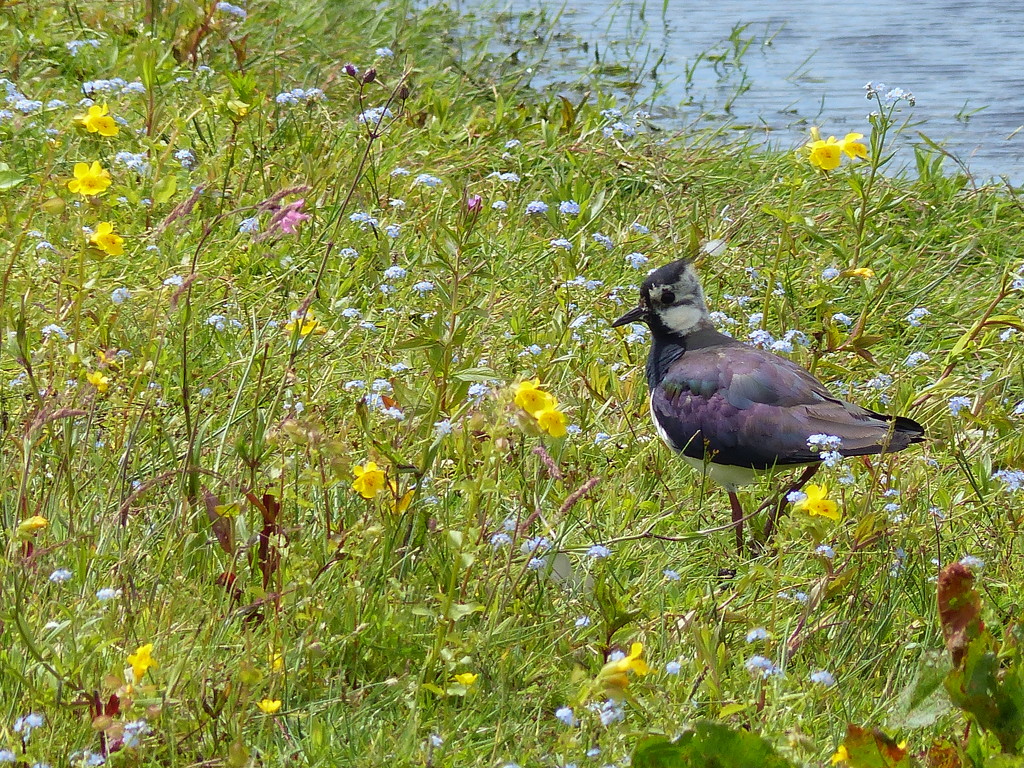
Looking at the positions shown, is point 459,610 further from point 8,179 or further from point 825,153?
point 8,179

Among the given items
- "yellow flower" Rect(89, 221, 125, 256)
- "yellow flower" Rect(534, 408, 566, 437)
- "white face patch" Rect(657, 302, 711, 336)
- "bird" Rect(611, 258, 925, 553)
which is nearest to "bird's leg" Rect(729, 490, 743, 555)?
"bird" Rect(611, 258, 925, 553)

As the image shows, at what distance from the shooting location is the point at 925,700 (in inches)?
106

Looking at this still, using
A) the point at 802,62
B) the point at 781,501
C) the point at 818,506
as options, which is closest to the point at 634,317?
the point at 781,501

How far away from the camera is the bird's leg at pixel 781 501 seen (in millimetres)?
3950

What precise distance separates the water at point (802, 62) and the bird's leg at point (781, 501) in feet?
9.90

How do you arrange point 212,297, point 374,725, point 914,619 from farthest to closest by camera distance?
point 212,297 < point 914,619 < point 374,725

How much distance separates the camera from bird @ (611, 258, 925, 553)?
4109mm

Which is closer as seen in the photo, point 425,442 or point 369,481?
point 369,481

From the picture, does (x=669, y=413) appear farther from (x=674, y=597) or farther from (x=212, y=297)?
(x=212, y=297)

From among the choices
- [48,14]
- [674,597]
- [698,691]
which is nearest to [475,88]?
[48,14]

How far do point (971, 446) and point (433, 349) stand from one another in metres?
2.05

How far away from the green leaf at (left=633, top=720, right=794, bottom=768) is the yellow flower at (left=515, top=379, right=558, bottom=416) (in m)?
0.64

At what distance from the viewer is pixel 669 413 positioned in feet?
14.4

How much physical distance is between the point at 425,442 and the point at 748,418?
4.94 feet
